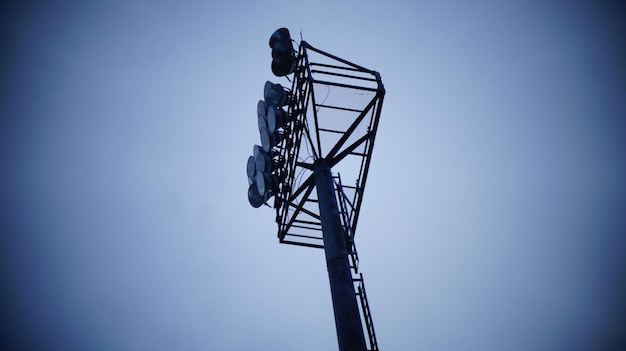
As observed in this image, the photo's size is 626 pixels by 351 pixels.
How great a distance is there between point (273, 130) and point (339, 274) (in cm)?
359

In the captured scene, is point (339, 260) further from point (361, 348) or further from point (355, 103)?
point (355, 103)

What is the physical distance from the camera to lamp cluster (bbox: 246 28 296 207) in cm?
695

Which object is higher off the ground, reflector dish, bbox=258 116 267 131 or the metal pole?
reflector dish, bbox=258 116 267 131

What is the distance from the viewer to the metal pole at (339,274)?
160 inches

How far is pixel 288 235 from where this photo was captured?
7652 mm

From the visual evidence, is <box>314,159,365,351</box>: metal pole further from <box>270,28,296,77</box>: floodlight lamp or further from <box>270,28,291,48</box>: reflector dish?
<box>270,28,291,48</box>: reflector dish

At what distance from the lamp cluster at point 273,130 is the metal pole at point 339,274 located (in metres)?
1.31

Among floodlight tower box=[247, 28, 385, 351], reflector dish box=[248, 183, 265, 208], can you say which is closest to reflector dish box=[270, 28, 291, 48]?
floodlight tower box=[247, 28, 385, 351]

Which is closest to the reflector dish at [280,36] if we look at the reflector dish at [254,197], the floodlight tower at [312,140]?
the floodlight tower at [312,140]

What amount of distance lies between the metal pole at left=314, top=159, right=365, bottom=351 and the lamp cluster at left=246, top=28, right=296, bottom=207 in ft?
4.31

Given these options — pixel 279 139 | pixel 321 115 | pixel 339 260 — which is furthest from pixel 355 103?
pixel 339 260

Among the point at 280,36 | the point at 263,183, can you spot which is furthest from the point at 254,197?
the point at 280,36

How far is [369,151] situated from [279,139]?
1988mm

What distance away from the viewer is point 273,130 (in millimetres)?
7035
